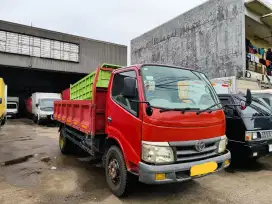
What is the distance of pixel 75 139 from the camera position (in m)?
5.81

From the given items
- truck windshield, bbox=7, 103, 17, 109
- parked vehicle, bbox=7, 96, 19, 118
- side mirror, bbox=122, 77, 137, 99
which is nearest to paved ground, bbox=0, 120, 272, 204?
side mirror, bbox=122, 77, 137, 99

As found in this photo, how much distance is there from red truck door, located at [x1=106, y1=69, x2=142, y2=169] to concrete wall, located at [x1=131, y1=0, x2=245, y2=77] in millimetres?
10915

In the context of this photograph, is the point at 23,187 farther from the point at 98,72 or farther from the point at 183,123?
the point at 183,123

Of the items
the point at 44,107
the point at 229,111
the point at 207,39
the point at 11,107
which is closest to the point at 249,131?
the point at 229,111

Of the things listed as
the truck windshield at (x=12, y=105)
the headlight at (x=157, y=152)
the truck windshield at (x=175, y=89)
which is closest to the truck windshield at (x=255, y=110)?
the truck windshield at (x=175, y=89)

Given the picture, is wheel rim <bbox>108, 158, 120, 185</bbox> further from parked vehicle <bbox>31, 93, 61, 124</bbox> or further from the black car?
parked vehicle <bbox>31, 93, 61, 124</bbox>

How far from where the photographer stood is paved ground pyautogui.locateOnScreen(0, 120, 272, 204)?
3740 millimetres

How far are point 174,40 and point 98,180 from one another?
14907 millimetres

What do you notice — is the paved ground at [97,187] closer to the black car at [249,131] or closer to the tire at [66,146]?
the black car at [249,131]

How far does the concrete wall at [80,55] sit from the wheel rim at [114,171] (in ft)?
61.3

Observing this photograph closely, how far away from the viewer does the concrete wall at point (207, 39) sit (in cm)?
1319

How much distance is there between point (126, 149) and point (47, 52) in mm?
19480

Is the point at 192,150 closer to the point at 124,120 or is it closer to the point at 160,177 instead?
the point at 160,177

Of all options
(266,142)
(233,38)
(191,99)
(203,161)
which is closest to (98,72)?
(191,99)
